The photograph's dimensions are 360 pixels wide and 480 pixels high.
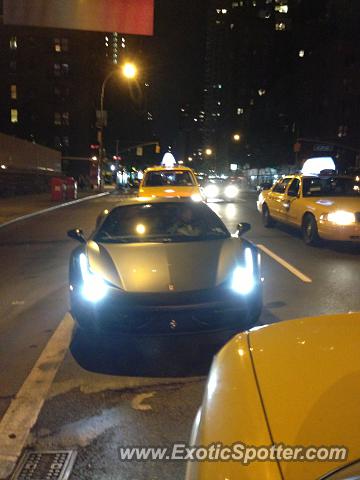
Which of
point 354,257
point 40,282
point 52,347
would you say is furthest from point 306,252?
point 52,347

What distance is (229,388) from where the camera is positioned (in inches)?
90.0

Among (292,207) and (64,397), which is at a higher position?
(292,207)

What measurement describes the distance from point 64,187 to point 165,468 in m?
28.5

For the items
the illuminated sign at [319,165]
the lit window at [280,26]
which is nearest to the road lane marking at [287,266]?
the illuminated sign at [319,165]

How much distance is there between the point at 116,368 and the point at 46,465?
1553 millimetres

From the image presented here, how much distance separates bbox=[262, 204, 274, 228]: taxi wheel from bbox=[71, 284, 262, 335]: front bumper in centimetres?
1110

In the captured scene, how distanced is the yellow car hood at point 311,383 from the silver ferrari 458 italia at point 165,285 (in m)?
1.76

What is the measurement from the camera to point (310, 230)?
12.0m

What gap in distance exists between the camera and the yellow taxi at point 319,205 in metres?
10.9

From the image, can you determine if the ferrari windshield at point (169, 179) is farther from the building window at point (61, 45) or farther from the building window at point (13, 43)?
the building window at point (13, 43)

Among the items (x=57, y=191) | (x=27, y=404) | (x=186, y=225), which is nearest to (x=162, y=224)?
(x=186, y=225)

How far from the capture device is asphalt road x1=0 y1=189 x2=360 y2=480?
132 inches

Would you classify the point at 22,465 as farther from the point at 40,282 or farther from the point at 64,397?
the point at 40,282

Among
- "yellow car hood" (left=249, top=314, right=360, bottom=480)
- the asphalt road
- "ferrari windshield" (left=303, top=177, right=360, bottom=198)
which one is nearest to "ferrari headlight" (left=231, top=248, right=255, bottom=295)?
the asphalt road
